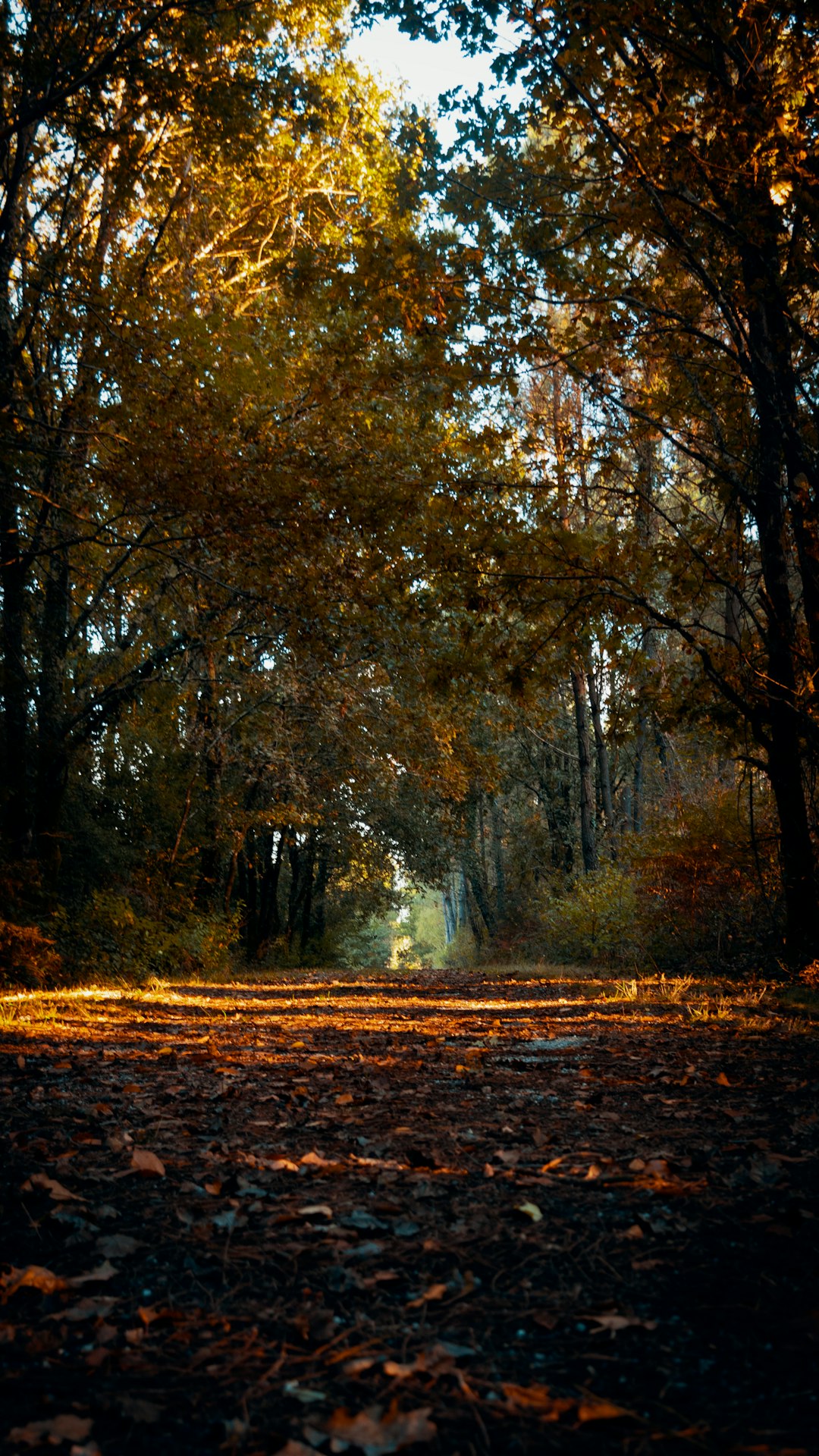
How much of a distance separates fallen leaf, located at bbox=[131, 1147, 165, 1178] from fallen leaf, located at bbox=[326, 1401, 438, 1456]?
178 centimetres

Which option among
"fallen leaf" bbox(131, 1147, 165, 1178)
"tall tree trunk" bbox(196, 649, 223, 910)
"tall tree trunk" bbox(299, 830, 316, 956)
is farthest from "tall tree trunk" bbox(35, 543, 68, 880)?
"tall tree trunk" bbox(299, 830, 316, 956)

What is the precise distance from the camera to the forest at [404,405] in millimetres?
8070

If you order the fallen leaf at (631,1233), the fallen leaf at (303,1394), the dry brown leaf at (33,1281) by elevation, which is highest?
the dry brown leaf at (33,1281)

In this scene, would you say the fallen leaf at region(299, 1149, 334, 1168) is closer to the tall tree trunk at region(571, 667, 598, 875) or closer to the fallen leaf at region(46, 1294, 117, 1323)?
the fallen leaf at region(46, 1294, 117, 1323)

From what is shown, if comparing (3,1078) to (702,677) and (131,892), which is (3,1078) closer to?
(702,677)

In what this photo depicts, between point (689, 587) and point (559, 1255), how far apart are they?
7.96 m

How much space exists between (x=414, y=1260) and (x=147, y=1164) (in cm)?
131

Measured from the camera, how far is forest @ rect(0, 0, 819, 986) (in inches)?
318

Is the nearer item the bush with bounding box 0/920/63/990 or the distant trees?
the distant trees

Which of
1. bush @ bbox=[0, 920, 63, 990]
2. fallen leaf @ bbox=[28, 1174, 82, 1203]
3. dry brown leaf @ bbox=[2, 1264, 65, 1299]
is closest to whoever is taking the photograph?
dry brown leaf @ bbox=[2, 1264, 65, 1299]

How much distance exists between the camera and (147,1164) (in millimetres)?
3479

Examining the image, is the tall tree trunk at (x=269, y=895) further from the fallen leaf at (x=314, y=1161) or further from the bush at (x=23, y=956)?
the fallen leaf at (x=314, y=1161)

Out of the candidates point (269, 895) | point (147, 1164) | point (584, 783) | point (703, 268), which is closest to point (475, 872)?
point (269, 895)

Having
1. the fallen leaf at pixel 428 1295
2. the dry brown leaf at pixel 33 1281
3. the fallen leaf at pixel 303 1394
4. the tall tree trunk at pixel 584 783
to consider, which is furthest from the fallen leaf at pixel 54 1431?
the tall tree trunk at pixel 584 783
